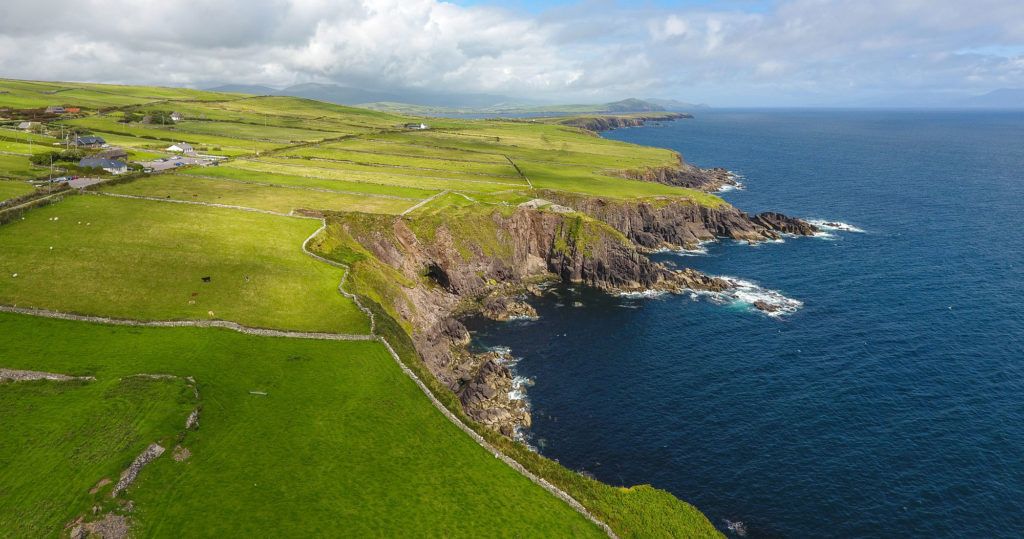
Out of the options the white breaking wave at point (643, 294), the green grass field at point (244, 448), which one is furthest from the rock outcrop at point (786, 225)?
the green grass field at point (244, 448)

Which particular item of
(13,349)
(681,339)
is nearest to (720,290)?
(681,339)

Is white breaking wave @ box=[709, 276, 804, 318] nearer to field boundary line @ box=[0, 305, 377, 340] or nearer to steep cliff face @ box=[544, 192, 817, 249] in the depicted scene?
steep cliff face @ box=[544, 192, 817, 249]

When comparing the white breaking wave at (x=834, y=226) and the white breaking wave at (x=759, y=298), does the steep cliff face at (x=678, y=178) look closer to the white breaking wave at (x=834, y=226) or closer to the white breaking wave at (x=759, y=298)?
the white breaking wave at (x=834, y=226)

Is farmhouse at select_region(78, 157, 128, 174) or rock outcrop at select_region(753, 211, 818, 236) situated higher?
farmhouse at select_region(78, 157, 128, 174)

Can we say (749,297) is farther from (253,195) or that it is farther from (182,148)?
(182,148)

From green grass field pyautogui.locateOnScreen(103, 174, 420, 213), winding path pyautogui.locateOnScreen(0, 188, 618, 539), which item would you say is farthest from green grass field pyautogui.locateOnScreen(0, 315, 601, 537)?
green grass field pyautogui.locateOnScreen(103, 174, 420, 213)

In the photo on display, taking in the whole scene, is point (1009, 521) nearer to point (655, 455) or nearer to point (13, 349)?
point (655, 455)

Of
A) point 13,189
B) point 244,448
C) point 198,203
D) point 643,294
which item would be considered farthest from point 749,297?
point 13,189
